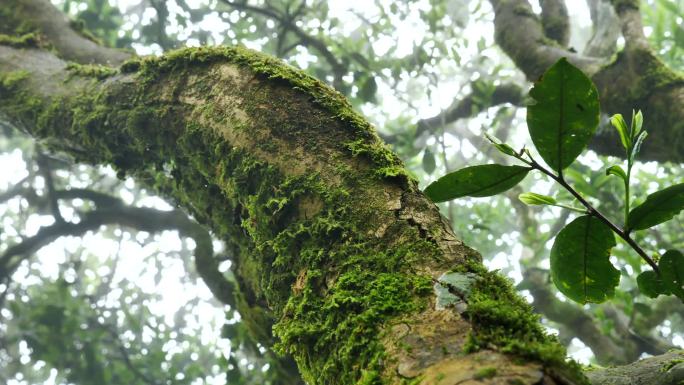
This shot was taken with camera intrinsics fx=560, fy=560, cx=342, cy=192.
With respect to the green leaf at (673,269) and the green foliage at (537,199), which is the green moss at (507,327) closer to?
the green foliage at (537,199)

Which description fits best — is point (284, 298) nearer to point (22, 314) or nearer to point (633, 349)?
point (633, 349)

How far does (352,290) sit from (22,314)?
5561mm

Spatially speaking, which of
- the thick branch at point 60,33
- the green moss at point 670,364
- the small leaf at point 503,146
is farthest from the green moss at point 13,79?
the green moss at point 670,364

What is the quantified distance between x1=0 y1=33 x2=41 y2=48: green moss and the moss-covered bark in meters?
0.57

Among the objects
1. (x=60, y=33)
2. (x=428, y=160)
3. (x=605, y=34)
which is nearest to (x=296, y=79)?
(x=60, y=33)

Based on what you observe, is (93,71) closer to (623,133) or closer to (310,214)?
(310,214)

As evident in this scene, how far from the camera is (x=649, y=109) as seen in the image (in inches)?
107

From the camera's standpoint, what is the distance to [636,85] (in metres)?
2.77

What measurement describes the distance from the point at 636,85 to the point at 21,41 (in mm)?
3176

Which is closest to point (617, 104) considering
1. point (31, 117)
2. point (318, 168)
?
point (318, 168)

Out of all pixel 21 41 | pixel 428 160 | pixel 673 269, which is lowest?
pixel 673 269

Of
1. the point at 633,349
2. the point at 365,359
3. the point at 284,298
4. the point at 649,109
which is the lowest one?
the point at 365,359

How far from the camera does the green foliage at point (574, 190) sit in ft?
3.59

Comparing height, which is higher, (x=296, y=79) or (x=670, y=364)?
(x=296, y=79)
